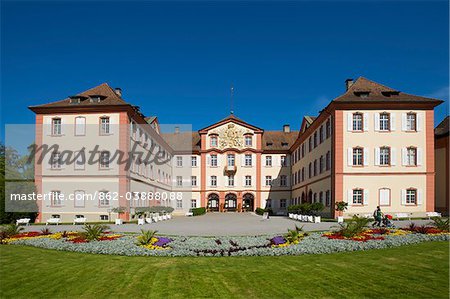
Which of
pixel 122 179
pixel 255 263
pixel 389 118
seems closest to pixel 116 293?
pixel 255 263

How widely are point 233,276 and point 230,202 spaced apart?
5065cm

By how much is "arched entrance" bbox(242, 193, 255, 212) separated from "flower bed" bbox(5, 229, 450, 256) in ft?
137

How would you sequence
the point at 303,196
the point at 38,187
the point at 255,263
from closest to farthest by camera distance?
the point at 255,263 < the point at 38,187 < the point at 303,196

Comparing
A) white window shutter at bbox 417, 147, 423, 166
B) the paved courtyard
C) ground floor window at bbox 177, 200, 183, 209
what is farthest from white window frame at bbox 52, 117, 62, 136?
white window shutter at bbox 417, 147, 423, 166

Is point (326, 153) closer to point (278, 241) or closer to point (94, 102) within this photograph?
point (94, 102)

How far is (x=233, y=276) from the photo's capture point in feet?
31.2

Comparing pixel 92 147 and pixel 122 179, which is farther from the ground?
pixel 92 147

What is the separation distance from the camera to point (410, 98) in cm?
3316

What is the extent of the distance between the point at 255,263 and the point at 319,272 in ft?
6.39

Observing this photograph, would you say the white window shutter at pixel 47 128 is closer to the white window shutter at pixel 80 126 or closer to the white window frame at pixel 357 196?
the white window shutter at pixel 80 126

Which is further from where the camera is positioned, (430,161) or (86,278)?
(430,161)

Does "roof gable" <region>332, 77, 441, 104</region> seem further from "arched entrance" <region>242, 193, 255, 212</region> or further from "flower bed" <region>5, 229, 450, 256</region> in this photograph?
"arched entrance" <region>242, 193, 255, 212</region>

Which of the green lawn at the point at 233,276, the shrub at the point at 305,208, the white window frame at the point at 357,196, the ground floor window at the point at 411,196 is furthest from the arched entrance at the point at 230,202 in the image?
the green lawn at the point at 233,276

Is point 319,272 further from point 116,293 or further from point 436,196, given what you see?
point 436,196
